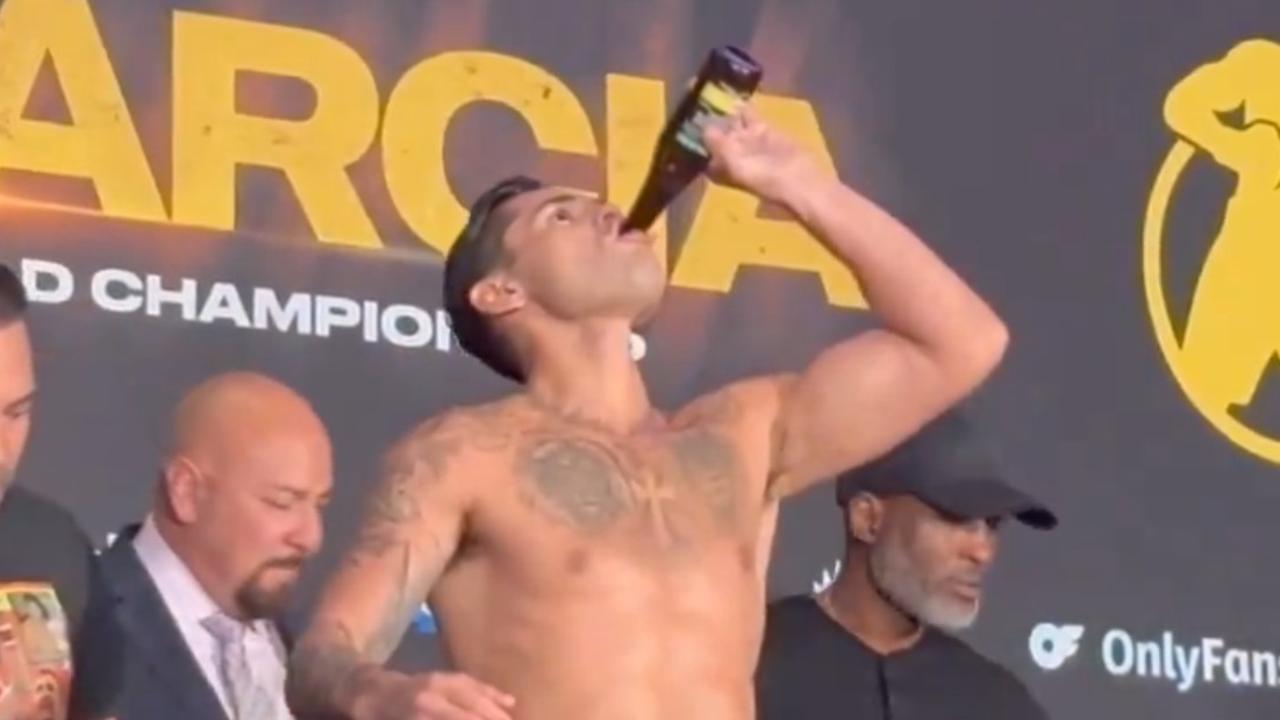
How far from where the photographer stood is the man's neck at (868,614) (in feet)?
9.87

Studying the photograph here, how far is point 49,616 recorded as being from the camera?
237cm

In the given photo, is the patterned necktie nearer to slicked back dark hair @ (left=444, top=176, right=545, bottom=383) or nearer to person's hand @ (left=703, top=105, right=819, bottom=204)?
slicked back dark hair @ (left=444, top=176, right=545, bottom=383)

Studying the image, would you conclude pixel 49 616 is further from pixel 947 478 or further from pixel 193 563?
pixel 947 478

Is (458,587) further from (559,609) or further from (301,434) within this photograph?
(301,434)

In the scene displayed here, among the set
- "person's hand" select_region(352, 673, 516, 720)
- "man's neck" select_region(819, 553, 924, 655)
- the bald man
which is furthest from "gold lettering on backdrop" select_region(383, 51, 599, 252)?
"person's hand" select_region(352, 673, 516, 720)

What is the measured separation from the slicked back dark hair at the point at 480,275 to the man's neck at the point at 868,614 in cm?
72

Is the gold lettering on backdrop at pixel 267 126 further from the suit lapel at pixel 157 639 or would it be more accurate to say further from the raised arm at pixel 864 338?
the raised arm at pixel 864 338

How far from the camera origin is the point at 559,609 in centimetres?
218

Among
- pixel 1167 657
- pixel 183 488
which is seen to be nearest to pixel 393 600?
pixel 183 488

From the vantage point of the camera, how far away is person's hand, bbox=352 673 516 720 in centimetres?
184

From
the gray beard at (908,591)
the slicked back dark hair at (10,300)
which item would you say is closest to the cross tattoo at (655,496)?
the slicked back dark hair at (10,300)

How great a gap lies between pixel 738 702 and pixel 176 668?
63cm

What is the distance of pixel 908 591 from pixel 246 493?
0.65m

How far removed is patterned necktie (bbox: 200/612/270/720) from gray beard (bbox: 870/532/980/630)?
63 centimetres
